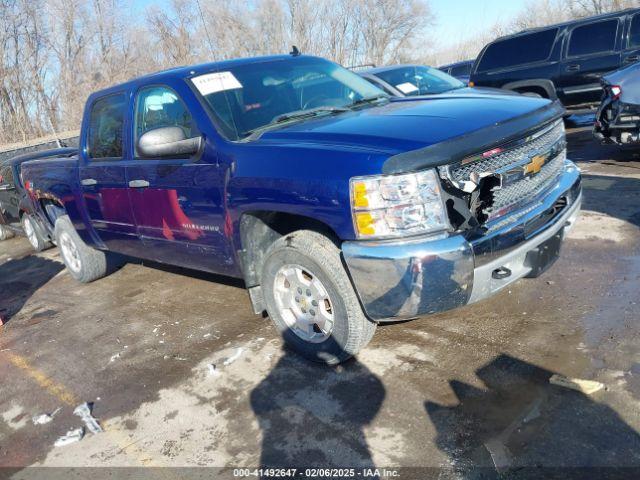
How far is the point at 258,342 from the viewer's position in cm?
396

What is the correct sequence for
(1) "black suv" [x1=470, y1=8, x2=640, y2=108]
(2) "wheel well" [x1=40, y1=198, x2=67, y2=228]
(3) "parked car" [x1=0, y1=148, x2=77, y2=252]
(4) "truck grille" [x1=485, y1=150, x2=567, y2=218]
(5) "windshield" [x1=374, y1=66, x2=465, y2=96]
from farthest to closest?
1. (1) "black suv" [x1=470, y1=8, x2=640, y2=108]
2. (5) "windshield" [x1=374, y1=66, x2=465, y2=96]
3. (3) "parked car" [x1=0, y1=148, x2=77, y2=252]
4. (2) "wheel well" [x1=40, y1=198, x2=67, y2=228]
5. (4) "truck grille" [x1=485, y1=150, x2=567, y2=218]

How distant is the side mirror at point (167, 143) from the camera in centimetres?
355

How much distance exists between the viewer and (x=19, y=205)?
26.1 feet

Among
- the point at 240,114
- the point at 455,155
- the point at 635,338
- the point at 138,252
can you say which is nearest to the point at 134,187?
the point at 138,252

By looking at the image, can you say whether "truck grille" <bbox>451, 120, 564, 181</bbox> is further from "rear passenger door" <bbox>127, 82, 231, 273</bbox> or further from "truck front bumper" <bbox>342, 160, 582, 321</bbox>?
"rear passenger door" <bbox>127, 82, 231, 273</bbox>

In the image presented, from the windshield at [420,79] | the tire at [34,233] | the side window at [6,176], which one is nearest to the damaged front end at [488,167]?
the windshield at [420,79]

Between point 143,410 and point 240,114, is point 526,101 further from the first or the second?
point 143,410

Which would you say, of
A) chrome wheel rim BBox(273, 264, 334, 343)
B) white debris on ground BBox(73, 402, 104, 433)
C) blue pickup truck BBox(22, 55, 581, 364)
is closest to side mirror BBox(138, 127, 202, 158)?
blue pickup truck BBox(22, 55, 581, 364)

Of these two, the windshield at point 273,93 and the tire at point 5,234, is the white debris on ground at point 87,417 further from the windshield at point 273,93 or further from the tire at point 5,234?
the tire at point 5,234

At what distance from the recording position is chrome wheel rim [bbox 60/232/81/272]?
5988 mm

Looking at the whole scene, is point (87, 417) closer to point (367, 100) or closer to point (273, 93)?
point (273, 93)

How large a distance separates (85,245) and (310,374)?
138 inches

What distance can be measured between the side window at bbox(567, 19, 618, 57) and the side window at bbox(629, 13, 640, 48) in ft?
0.79

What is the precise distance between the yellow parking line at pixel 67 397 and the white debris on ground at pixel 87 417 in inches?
1.7
